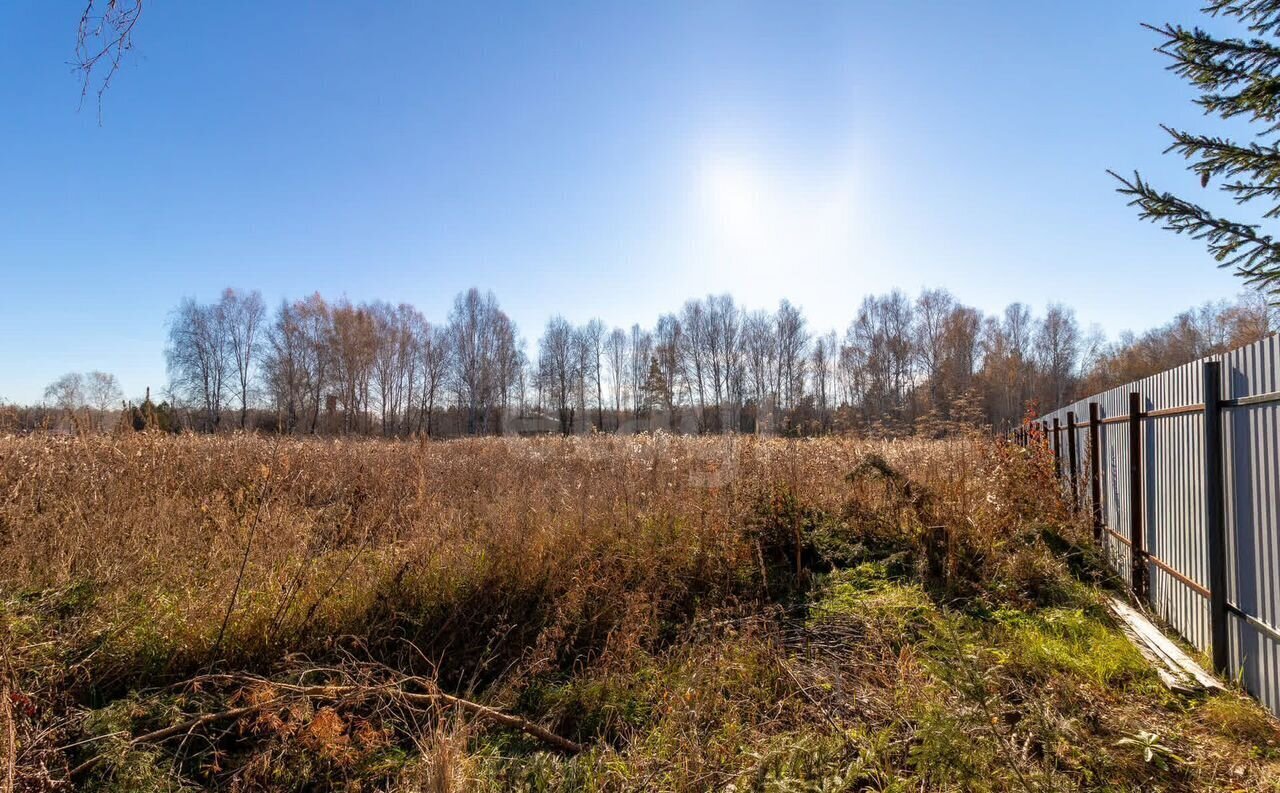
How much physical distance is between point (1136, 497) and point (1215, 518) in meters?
1.76

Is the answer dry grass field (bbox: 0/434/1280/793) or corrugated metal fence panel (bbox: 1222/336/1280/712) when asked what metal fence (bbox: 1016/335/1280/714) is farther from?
dry grass field (bbox: 0/434/1280/793)

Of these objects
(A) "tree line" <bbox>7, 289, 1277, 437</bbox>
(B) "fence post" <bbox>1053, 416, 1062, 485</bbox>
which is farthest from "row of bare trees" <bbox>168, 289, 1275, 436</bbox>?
(B) "fence post" <bbox>1053, 416, 1062, 485</bbox>

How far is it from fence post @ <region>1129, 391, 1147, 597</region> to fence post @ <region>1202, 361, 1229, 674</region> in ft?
Result: 5.16

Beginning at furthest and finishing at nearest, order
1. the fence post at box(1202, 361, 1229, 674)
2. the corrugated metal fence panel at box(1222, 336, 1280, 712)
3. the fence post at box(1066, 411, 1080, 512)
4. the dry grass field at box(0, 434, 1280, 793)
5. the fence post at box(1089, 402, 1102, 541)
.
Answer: the fence post at box(1066, 411, 1080, 512), the fence post at box(1089, 402, 1102, 541), the fence post at box(1202, 361, 1229, 674), the corrugated metal fence panel at box(1222, 336, 1280, 712), the dry grass field at box(0, 434, 1280, 793)

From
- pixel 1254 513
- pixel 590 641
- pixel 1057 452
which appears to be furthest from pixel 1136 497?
pixel 590 641

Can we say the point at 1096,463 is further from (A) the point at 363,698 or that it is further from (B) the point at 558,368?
(B) the point at 558,368

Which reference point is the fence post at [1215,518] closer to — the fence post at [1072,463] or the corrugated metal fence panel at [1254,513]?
the corrugated metal fence panel at [1254,513]

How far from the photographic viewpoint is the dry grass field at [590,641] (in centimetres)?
242

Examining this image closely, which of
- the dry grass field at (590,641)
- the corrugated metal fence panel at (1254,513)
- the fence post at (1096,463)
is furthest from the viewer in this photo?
the fence post at (1096,463)

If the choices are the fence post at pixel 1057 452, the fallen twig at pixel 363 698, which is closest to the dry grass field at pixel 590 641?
the fallen twig at pixel 363 698

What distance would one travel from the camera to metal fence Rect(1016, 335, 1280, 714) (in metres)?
2.66

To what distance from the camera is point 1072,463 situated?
22.6ft

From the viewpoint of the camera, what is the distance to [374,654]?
3902 millimetres

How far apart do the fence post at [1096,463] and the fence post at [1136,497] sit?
126 cm
